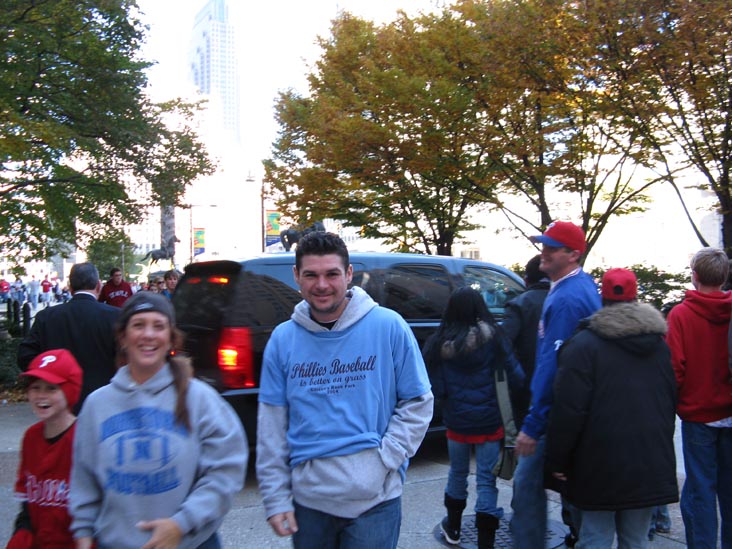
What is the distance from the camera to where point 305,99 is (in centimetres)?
2116

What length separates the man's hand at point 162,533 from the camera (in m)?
2.20

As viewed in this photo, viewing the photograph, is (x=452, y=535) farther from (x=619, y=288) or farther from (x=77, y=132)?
(x=77, y=132)

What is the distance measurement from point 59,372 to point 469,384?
270cm

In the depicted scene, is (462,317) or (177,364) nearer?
(177,364)

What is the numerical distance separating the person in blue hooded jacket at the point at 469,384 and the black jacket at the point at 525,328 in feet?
0.37

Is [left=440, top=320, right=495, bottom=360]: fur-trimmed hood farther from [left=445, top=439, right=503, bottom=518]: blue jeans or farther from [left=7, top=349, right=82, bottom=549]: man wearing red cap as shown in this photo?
[left=7, top=349, right=82, bottom=549]: man wearing red cap

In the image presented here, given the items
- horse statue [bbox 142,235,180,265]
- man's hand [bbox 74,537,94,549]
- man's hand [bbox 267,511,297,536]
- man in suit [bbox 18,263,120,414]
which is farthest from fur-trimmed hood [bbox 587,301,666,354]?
horse statue [bbox 142,235,180,265]

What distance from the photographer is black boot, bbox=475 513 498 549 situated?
174 inches

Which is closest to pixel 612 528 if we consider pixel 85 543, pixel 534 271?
pixel 534 271

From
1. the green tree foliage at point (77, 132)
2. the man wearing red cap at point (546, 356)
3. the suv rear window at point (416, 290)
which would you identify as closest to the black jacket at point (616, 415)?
the man wearing red cap at point (546, 356)

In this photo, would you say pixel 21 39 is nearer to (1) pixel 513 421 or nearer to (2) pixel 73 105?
(2) pixel 73 105

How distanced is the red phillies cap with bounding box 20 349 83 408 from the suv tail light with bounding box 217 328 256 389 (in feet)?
9.41

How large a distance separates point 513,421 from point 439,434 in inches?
98.1

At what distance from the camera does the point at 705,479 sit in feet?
12.9
